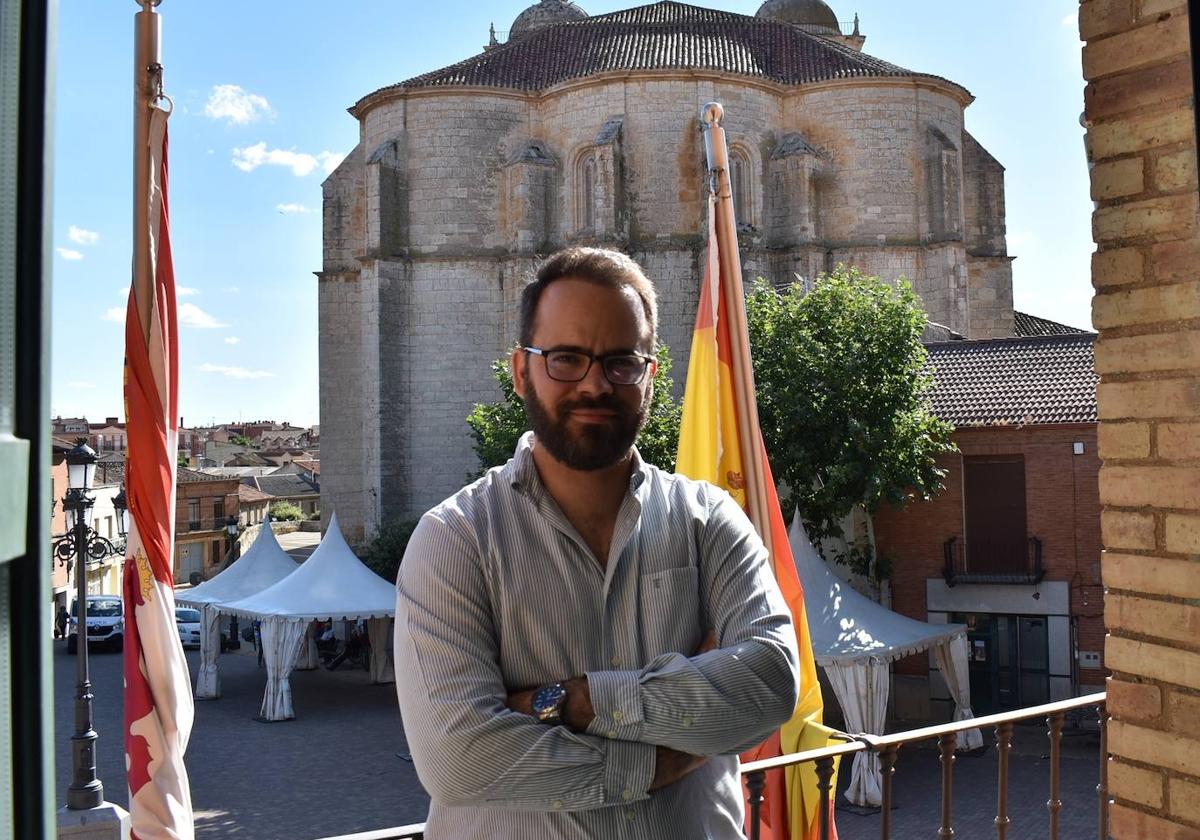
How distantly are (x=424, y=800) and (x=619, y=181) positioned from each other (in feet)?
63.4

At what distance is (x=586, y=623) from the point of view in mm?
2094

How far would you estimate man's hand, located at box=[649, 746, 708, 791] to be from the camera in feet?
6.63

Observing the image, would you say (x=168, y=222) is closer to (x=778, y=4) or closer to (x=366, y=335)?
(x=366, y=335)

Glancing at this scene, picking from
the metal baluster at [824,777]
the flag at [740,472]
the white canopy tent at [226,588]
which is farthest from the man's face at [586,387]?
the white canopy tent at [226,588]

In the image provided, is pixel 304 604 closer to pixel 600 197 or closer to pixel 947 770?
pixel 600 197

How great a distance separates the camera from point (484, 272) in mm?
31625

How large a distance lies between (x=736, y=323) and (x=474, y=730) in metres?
2.91

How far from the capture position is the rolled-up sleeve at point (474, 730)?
6.36 feet

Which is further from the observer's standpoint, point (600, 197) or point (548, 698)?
point (600, 197)

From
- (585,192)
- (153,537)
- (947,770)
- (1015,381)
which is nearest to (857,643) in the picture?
(1015,381)

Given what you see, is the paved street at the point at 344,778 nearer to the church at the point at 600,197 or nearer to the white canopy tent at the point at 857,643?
the white canopy tent at the point at 857,643

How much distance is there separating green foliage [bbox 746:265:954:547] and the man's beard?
15754mm

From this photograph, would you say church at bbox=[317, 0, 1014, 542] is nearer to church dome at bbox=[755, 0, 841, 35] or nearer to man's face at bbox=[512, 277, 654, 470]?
church dome at bbox=[755, 0, 841, 35]

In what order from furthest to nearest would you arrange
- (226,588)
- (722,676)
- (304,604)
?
(226,588) → (304,604) → (722,676)
